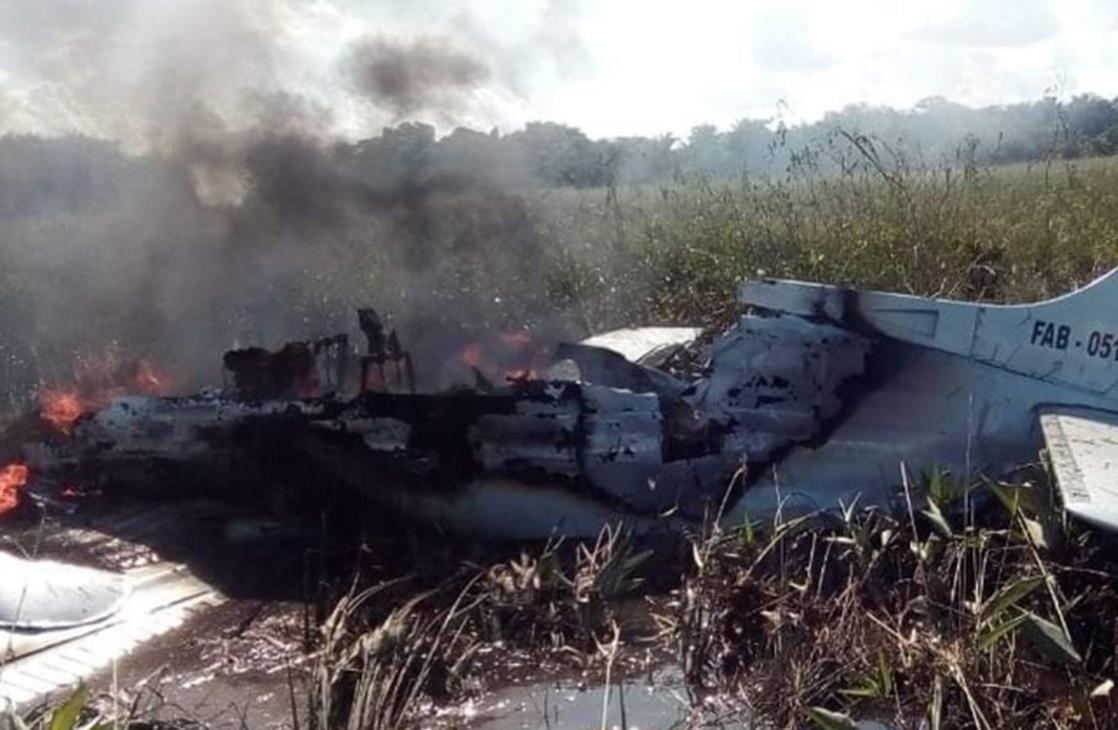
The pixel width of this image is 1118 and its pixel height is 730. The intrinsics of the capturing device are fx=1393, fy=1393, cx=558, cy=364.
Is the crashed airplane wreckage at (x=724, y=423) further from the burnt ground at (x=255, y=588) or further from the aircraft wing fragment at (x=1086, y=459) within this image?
the burnt ground at (x=255, y=588)

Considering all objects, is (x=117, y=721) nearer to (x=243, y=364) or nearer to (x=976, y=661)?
(x=976, y=661)

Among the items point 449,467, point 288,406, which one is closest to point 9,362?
point 288,406

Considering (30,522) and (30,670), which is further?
(30,522)

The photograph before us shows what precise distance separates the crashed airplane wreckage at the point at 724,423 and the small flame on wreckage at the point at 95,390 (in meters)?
1.36

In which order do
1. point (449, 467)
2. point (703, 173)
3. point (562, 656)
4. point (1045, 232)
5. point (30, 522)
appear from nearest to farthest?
point (562, 656), point (449, 467), point (30, 522), point (1045, 232), point (703, 173)

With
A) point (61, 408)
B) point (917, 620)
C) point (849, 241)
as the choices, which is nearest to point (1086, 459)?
point (917, 620)

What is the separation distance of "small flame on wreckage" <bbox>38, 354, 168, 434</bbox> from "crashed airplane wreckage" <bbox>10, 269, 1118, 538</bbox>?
136cm

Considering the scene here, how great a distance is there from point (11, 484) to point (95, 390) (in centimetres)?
203

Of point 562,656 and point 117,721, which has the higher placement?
point 117,721

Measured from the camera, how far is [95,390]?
9.46 meters

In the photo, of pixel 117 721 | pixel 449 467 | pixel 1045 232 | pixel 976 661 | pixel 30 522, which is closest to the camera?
pixel 117 721

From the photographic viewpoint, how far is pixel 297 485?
7012mm

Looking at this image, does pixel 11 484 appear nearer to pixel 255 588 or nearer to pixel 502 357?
pixel 255 588

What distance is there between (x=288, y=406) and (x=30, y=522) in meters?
1.53
